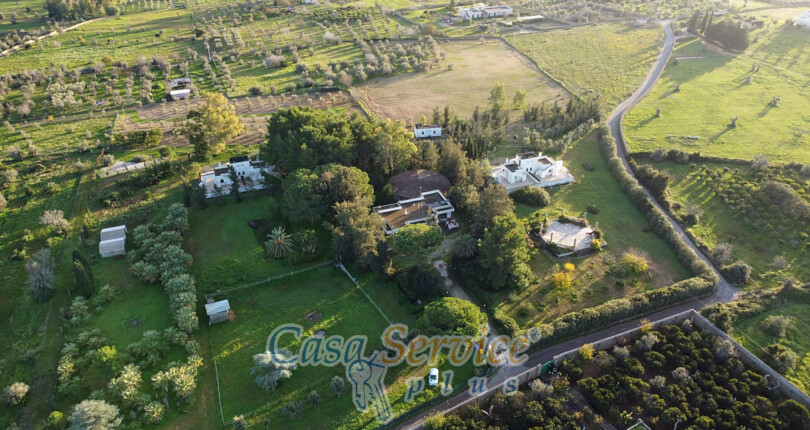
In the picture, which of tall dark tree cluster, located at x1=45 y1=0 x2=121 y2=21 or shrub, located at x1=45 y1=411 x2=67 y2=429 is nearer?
shrub, located at x1=45 y1=411 x2=67 y2=429

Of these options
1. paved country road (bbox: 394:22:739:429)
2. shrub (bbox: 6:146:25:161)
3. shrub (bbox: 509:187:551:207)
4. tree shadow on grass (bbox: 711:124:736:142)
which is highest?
shrub (bbox: 6:146:25:161)

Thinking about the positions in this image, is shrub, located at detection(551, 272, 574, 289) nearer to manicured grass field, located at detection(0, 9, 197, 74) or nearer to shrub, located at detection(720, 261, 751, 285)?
shrub, located at detection(720, 261, 751, 285)

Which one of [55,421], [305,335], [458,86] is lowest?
[305,335]

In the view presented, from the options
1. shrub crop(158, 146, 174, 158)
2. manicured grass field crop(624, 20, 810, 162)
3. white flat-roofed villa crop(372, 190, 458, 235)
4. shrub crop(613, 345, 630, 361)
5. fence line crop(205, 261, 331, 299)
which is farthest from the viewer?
manicured grass field crop(624, 20, 810, 162)

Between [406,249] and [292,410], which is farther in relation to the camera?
[406,249]

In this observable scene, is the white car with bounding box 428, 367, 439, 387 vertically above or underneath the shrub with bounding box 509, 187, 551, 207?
underneath

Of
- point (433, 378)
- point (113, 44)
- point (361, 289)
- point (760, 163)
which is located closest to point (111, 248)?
point (361, 289)

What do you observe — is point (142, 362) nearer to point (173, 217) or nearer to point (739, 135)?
point (173, 217)

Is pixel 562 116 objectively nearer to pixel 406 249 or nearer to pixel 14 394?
pixel 406 249

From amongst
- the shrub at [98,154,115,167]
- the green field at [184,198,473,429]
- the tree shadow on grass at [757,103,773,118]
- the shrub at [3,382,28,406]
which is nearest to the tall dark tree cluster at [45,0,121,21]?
the shrub at [98,154,115,167]
